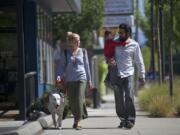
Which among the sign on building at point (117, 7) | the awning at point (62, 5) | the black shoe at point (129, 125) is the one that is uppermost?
the sign on building at point (117, 7)

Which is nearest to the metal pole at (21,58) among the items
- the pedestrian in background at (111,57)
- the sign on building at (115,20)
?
the pedestrian in background at (111,57)

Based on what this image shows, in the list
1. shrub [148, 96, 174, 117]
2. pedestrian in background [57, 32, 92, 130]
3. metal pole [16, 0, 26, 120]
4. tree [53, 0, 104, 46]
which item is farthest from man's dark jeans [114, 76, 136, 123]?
tree [53, 0, 104, 46]

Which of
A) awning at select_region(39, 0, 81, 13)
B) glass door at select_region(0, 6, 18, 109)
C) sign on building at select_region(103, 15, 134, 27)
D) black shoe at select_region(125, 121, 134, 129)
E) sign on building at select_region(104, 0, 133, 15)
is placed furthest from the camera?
sign on building at select_region(103, 15, 134, 27)

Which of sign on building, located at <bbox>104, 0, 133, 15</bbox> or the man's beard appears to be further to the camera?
sign on building, located at <bbox>104, 0, 133, 15</bbox>

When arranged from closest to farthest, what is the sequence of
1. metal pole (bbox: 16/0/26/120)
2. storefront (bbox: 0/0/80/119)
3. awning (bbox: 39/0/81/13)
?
1. metal pole (bbox: 16/0/26/120)
2. storefront (bbox: 0/0/80/119)
3. awning (bbox: 39/0/81/13)

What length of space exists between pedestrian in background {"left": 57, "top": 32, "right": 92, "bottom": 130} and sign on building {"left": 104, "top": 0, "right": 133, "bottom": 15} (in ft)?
63.8

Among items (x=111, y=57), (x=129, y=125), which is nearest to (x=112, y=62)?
(x=111, y=57)

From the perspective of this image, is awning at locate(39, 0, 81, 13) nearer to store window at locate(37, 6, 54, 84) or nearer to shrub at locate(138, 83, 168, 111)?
store window at locate(37, 6, 54, 84)

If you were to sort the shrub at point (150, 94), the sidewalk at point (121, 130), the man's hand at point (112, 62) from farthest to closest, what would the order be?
the shrub at point (150, 94) < the man's hand at point (112, 62) < the sidewalk at point (121, 130)

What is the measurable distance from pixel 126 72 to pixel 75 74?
0.96 metres

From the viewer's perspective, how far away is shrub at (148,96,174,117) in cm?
1666

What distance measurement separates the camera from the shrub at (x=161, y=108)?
54.6 feet

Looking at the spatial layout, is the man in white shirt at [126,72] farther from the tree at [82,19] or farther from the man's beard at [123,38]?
the tree at [82,19]

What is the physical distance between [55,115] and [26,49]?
546 cm
